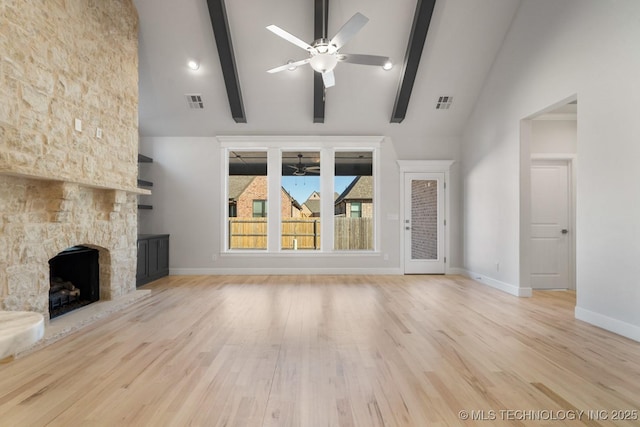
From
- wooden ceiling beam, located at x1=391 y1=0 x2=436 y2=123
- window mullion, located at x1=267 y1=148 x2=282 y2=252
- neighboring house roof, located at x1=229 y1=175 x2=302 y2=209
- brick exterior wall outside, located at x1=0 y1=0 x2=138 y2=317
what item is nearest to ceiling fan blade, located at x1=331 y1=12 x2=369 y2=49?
wooden ceiling beam, located at x1=391 y1=0 x2=436 y2=123

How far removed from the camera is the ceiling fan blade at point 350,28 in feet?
11.0

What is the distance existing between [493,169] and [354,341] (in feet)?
13.6

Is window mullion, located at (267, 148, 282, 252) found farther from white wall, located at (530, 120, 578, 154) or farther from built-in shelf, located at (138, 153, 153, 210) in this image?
white wall, located at (530, 120, 578, 154)

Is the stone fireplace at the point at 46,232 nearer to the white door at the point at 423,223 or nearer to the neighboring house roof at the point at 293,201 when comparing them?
the neighboring house roof at the point at 293,201

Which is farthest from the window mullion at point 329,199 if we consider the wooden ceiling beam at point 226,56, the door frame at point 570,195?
the door frame at point 570,195

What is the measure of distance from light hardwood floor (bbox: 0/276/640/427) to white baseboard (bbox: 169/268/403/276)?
8.10 ft

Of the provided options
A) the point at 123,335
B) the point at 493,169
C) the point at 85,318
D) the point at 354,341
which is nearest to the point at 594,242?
the point at 493,169

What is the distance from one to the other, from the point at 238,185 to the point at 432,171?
4149mm

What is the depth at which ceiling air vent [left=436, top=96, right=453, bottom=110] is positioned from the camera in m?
6.30

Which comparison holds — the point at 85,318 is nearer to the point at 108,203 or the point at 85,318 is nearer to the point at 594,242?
the point at 108,203

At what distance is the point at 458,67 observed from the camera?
19.0ft

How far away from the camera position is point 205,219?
6.91 metres

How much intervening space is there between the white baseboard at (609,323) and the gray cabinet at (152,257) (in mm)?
6185

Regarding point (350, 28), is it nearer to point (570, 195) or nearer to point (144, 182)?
point (570, 195)
